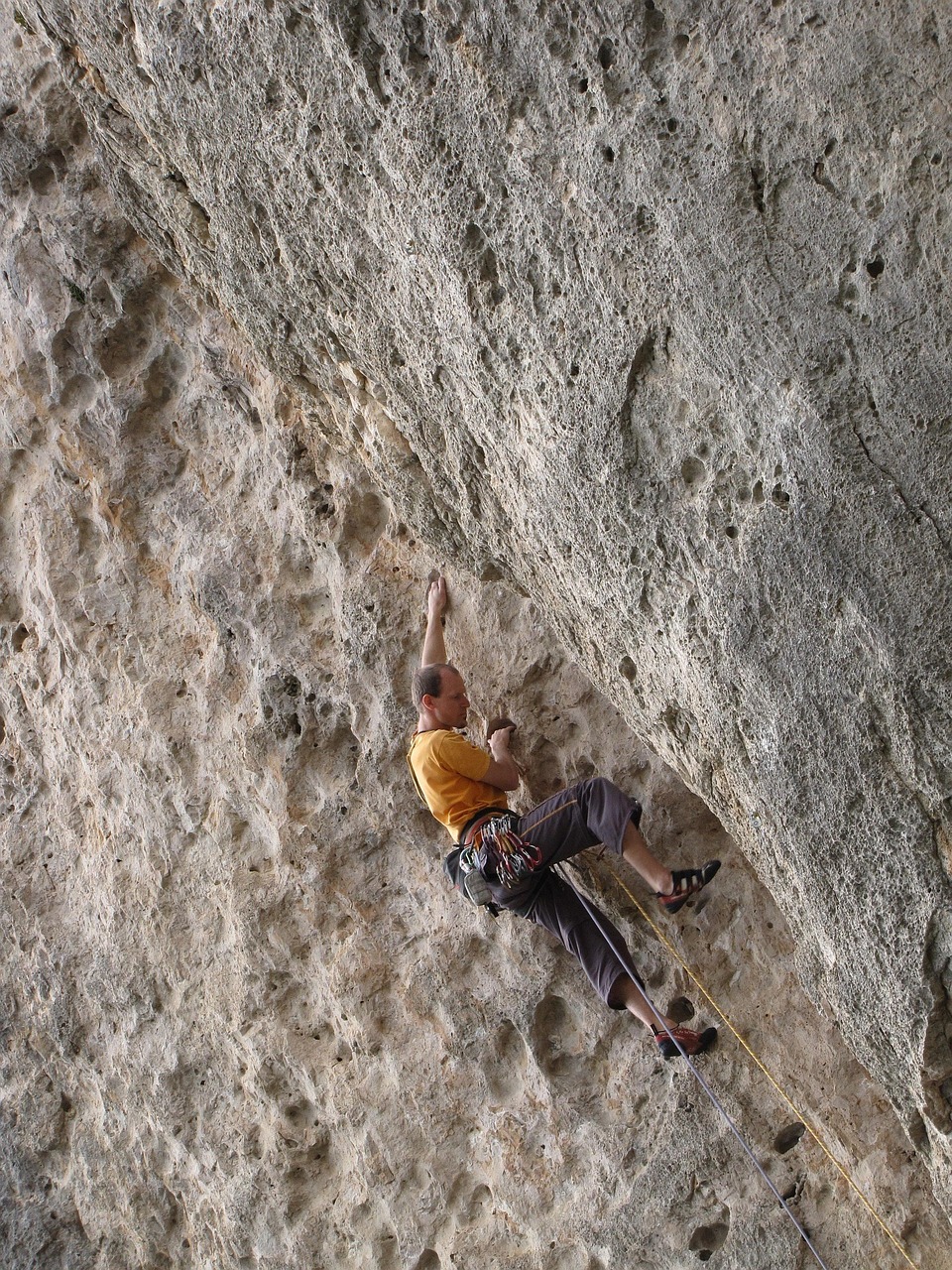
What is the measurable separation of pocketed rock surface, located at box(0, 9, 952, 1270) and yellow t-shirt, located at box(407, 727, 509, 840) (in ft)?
0.92

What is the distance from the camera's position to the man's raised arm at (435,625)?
3.51 meters

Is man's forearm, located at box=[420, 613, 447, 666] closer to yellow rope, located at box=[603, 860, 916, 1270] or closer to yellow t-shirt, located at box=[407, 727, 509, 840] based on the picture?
yellow t-shirt, located at box=[407, 727, 509, 840]

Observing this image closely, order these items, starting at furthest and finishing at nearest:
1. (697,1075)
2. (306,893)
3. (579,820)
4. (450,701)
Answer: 1. (306,893)
2. (450,701)
3. (579,820)
4. (697,1075)

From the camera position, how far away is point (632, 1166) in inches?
123

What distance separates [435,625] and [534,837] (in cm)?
80

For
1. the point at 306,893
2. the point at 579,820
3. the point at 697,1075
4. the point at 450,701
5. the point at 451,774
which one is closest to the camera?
the point at 697,1075

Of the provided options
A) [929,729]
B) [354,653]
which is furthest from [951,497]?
[354,653]

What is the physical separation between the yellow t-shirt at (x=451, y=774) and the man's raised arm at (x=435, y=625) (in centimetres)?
33

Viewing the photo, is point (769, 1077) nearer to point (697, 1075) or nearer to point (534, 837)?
point (697, 1075)

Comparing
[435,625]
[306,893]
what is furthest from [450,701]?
[306,893]

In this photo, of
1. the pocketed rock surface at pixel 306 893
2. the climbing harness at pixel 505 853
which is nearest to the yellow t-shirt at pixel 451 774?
the climbing harness at pixel 505 853

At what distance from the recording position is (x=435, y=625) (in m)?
3.54

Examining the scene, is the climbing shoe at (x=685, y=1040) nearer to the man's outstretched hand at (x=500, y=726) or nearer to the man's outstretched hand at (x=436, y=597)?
the man's outstretched hand at (x=500, y=726)

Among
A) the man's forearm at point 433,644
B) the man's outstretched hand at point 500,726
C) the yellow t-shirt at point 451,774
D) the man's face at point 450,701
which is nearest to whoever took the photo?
the yellow t-shirt at point 451,774
